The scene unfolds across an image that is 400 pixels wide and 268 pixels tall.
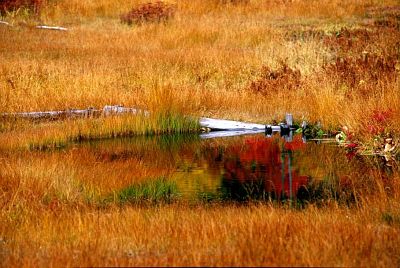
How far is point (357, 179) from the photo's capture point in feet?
31.7

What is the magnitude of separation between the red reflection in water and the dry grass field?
0.73 meters

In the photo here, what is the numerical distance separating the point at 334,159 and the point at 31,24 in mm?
20044

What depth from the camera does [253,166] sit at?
1117cm

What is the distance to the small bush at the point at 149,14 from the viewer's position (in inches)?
1114

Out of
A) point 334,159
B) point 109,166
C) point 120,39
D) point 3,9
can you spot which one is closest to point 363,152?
point 334,159

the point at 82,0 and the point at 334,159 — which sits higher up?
A: the point at 82,0

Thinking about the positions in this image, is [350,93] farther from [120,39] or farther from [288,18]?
[288,18]

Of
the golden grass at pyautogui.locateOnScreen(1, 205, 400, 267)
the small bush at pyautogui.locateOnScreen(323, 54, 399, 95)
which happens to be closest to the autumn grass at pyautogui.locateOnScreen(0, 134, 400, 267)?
the golden grass at pyautogui.locateOnScreen(1, 205, 400, 267)

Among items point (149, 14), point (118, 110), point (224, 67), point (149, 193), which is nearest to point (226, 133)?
point (118, 110)

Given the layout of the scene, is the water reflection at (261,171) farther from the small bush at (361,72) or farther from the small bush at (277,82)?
the small bush at (277,82)

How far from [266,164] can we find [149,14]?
1837cm

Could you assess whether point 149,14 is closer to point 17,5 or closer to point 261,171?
point 17,5

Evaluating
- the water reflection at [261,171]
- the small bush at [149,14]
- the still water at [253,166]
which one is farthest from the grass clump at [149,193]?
the small bush at [149,14]

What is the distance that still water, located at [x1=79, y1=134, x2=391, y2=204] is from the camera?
9203mm
